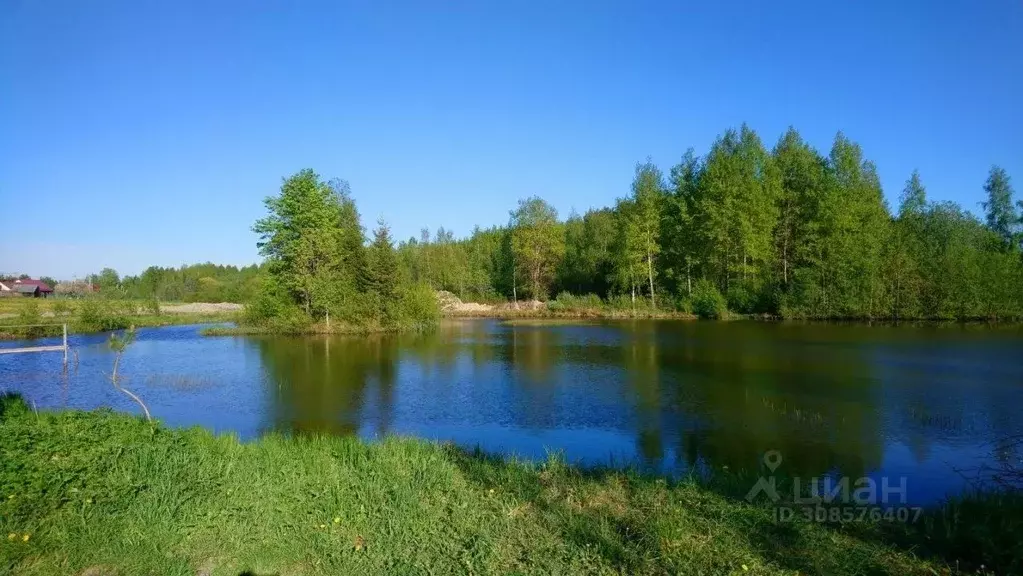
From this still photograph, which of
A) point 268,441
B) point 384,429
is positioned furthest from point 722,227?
point 268,441

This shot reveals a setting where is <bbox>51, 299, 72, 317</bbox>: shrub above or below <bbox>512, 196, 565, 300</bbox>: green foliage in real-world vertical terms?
below

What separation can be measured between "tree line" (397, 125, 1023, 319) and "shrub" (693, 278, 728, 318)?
3.5 inches

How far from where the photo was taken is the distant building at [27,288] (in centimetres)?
8468

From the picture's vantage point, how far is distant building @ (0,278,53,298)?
84.7 m

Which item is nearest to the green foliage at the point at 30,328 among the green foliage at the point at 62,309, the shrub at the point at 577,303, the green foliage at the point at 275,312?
the green foliage at the point at 62,309

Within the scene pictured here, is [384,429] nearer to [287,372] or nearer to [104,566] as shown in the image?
[104,566]

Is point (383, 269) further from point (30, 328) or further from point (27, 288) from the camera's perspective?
point (27, 288)

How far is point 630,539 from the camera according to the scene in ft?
18.5

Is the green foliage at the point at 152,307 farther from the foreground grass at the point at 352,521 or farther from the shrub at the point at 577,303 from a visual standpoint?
the foreground grass at the point at 352,521

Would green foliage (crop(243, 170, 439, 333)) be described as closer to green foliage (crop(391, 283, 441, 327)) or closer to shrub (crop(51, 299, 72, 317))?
green foliage (crop(391, 283, 441, 327))

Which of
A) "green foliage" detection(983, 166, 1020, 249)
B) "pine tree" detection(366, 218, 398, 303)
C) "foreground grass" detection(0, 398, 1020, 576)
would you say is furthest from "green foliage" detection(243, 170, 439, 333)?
"green foliage" detection(983, 166, 1020, 249)

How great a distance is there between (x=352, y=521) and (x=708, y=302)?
44.0m

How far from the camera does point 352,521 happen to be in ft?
19.9

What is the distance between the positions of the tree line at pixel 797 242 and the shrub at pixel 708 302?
0.09 metres
